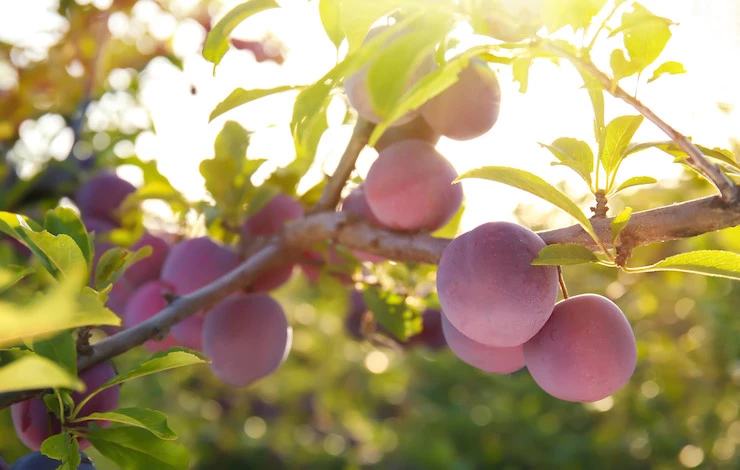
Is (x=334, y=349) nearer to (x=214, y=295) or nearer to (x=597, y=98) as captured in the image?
(x=214, y=295)

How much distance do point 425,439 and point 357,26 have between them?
2.45 metres

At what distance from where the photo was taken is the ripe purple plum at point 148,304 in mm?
889

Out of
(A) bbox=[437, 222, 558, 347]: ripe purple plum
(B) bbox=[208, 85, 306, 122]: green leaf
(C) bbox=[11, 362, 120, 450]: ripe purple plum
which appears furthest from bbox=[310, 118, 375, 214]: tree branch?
(C) bbox=[11, 362, 120, 450]: ripe purple plum

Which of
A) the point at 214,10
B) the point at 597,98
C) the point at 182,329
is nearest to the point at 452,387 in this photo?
the point at 214,10

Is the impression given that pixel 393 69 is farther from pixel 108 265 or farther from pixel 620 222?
pixel 108 265

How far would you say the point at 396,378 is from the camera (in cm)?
346

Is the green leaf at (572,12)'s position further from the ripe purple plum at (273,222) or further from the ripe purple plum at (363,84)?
the ripe purple plum at (273,222)

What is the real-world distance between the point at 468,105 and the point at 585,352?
0.92 feet

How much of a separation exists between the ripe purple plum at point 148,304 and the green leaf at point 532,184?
1.81ft

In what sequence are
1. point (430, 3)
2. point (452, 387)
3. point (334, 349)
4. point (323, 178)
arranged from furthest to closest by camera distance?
point (452, 387)
point (334, 349)
point (323, 178)
point (430, 3)

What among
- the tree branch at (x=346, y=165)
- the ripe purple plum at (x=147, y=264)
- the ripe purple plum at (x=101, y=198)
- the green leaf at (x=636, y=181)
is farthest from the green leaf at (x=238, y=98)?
the ripe purple plum at (x=101, y=198)

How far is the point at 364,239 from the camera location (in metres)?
0.73

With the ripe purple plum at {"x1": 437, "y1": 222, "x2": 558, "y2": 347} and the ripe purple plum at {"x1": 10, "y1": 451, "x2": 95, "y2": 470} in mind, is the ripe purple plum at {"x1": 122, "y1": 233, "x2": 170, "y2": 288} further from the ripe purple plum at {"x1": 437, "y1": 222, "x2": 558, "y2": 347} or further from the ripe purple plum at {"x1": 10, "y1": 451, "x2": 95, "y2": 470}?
A: the ripe purple plum at {"x1": 437, "y1": 222, "x2": 558, "y2": 347}

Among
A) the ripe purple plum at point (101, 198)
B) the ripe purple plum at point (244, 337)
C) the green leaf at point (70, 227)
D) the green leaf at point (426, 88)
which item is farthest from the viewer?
the ripe purple plum at point (101, 198)
